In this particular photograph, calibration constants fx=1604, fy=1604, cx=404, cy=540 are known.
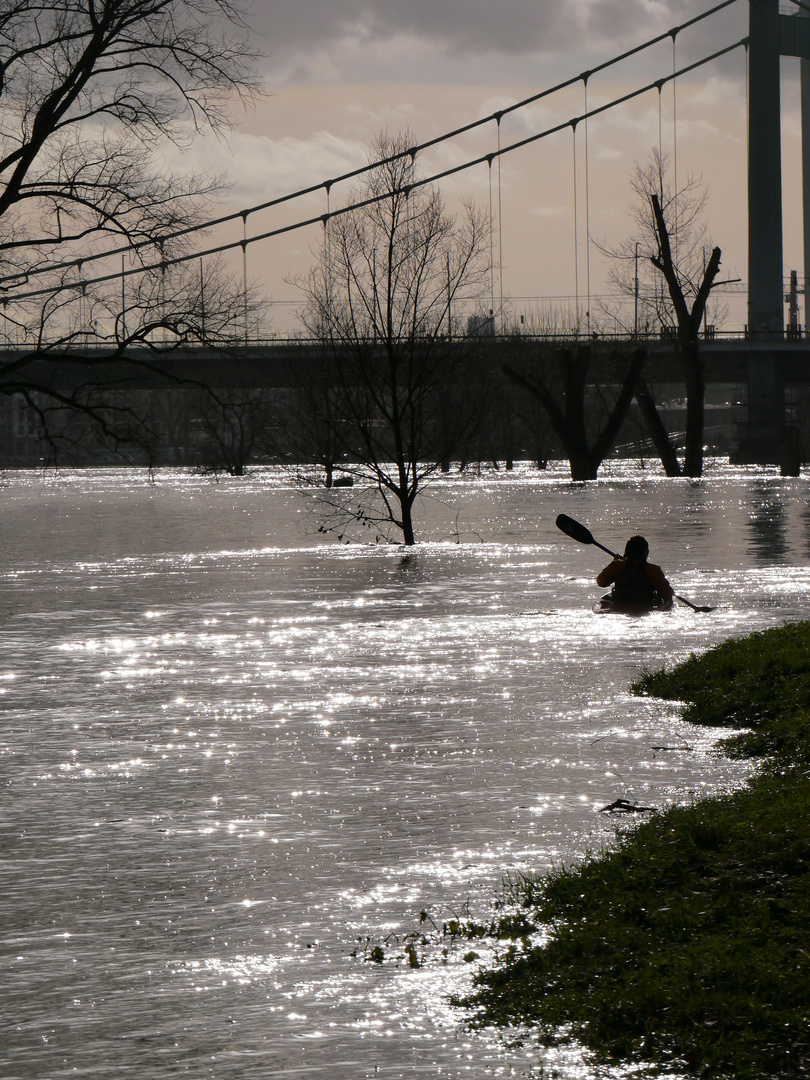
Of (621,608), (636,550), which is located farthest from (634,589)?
(636,550)

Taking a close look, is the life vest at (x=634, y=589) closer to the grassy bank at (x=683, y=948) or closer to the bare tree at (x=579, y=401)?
the grassy bank at (x=683, y=948)

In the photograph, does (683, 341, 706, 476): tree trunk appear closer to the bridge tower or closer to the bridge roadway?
the bridge tower

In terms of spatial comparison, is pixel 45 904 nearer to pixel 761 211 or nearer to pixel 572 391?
pixel 572 391

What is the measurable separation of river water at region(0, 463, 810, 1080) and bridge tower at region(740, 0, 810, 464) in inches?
1976

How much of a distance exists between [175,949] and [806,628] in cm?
823

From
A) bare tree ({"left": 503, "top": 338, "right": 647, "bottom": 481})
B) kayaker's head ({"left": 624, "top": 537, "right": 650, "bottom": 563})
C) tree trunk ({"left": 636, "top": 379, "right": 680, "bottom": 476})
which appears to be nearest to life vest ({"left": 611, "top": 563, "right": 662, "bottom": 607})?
kayaker's head ({"left": 624, "top": 537, "right": 650, "bottom": 563})

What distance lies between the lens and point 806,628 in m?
12.6

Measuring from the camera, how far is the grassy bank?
440 cm

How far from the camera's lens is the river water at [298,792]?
4.73 meters

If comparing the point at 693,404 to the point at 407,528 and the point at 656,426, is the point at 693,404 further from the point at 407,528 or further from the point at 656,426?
the point at 407,528

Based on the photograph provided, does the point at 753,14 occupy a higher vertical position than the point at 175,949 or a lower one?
higher

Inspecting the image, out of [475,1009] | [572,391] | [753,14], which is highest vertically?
[753,14]

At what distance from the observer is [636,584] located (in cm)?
1695

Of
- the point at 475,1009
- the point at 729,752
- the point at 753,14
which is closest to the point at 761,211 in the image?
the point at 753,14
